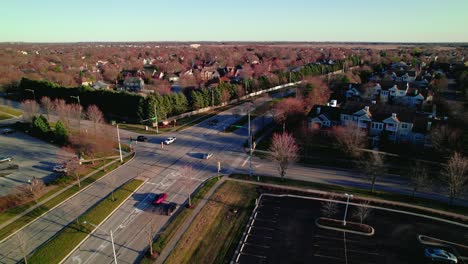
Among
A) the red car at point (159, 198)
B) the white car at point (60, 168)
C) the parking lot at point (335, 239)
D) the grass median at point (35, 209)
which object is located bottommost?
the parking lot at point (335, 239)

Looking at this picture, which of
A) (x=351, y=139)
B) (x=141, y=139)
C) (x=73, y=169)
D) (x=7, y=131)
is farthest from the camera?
(x=7, y=131)

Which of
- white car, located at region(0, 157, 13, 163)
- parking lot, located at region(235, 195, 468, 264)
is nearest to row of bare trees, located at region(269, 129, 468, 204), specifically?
parking lot, located at region(235, 195, 468, 264)

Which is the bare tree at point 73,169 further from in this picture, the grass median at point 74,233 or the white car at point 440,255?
the white car at point 440,255

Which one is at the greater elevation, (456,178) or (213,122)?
(456,178)

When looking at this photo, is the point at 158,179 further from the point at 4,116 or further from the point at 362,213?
the point at 4,116

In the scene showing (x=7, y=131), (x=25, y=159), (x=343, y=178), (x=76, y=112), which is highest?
(x=76, y=112)

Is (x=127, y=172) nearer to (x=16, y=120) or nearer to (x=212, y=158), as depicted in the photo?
(x=212, y=158)

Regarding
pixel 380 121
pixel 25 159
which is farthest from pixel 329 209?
pixel 25 159

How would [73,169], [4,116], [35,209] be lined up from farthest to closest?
1. [4,116]
2. [73,169]
3. [35,209]

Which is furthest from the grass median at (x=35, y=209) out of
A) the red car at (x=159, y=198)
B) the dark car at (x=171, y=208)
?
the dark car at (x=171, y=208)
